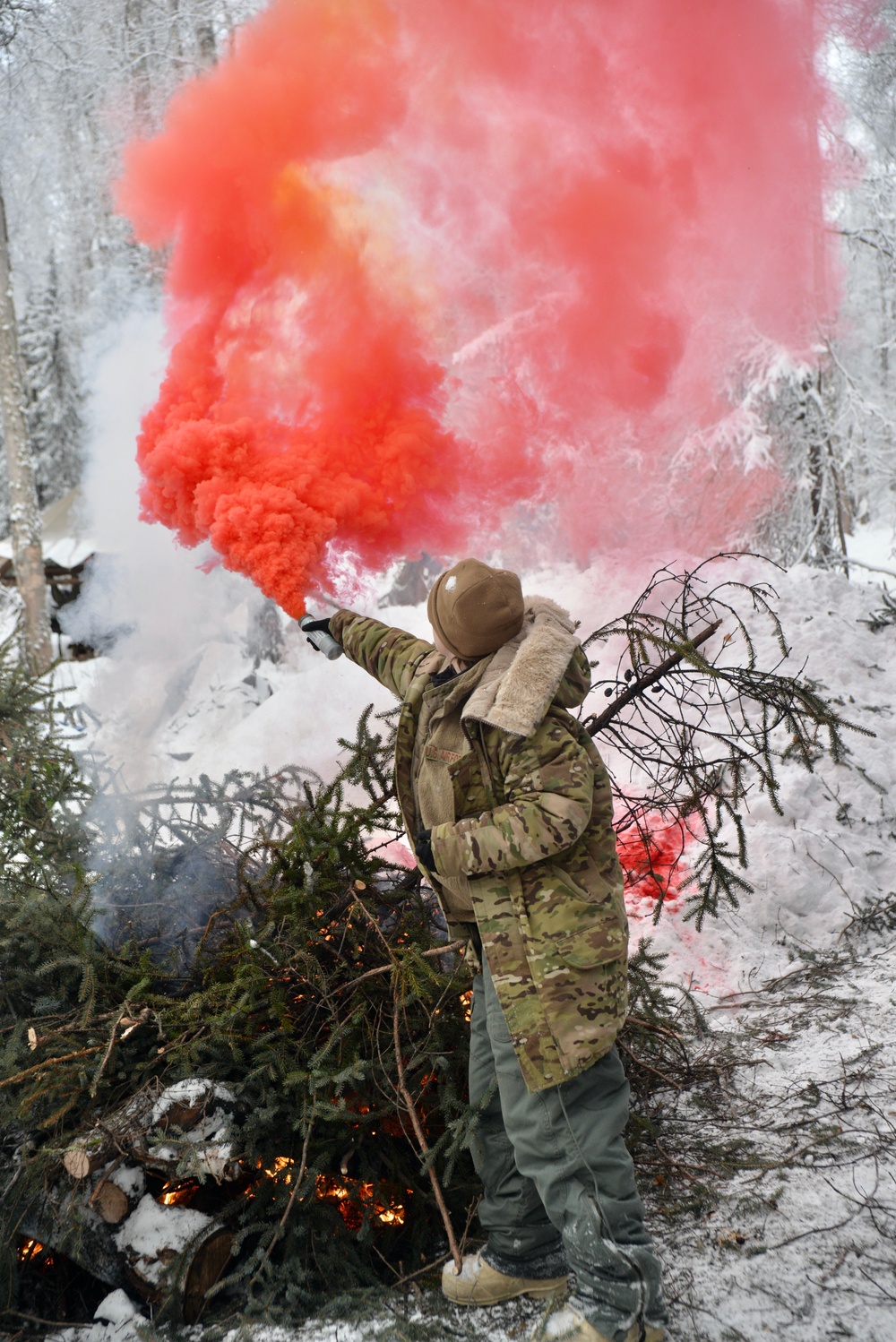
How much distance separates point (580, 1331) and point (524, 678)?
184cm

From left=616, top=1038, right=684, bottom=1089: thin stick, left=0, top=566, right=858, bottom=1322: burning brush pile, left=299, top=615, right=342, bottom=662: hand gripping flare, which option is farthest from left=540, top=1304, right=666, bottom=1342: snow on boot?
left=299, top=615, right=342, bottom=662: hand gripping flare

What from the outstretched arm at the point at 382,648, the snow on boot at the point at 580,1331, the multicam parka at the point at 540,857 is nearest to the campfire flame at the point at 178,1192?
the snow on boot at the point at 580,1331

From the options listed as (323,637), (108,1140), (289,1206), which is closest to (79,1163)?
(108,1140)

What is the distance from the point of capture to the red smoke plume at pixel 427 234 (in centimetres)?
492

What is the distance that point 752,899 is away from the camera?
5.87 metres

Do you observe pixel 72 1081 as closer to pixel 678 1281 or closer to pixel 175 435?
pixel 678 1281

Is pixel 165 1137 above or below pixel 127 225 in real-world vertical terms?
below

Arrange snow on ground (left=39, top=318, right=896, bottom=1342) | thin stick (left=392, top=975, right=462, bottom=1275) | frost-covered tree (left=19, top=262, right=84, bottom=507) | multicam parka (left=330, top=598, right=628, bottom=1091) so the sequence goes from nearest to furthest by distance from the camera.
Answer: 1. multicam parka (left=330, top=598, right=628, bottom=1091)
2. snow on ground (left=39, top=318, right=896, bottom=1342)
3. thin stick (left=392, top=975, right=462, bottom=1275)
4. frost-covered tree (left=19, top=262, right=84, bottom=507)

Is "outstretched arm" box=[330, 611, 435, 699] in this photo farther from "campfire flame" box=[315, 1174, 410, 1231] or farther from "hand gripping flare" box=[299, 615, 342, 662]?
"campfire flame" box=[315, 1174, 410, 1231]

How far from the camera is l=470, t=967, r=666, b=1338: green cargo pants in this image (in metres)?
2.36

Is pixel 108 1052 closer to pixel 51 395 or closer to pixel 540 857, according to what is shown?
pixel 540 857

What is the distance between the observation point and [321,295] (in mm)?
5379

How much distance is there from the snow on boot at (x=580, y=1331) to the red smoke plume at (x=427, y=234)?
312 cm

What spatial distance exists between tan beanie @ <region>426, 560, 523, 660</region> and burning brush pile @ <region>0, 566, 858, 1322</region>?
876 millimetres
